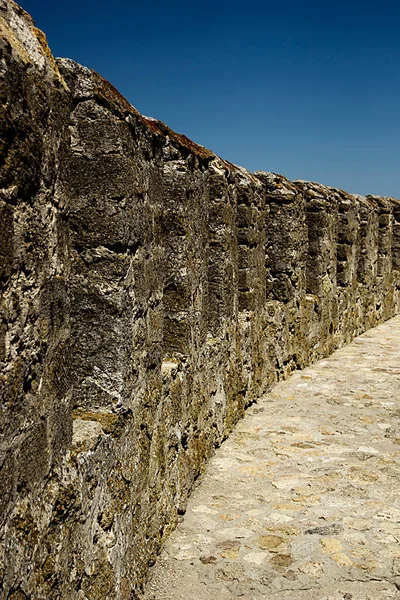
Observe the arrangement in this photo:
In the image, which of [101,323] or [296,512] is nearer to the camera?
[101,323]

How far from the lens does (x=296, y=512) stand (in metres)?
4.27

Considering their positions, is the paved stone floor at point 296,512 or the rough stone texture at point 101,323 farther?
the paved stone floor at point 296,512

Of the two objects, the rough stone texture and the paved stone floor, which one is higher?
the rough stone texture

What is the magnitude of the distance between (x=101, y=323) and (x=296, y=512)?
6.68 ft

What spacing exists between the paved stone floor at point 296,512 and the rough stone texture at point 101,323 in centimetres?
18

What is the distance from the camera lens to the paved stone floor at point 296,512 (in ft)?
11.2

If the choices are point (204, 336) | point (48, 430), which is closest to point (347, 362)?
point (204, 336)

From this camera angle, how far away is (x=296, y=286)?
26.5 ft

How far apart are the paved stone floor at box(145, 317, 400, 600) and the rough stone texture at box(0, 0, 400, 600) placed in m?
0.18

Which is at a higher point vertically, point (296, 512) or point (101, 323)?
point (101, 323)

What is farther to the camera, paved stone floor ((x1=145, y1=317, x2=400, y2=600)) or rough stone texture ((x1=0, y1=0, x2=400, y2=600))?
paved stone floor ((x1=145, y1=317, x2=400, y2=600))

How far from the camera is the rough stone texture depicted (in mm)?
1974

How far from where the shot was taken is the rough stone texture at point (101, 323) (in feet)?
6.48

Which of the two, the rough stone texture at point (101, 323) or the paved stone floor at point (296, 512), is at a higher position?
the rough stone texture at point (101, 323)
